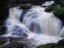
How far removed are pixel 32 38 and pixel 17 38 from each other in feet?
2.73

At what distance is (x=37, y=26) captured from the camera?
1259 centimetres

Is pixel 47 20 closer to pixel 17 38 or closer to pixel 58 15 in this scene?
pixel 58 15

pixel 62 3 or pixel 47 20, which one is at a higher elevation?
pixel 62 3

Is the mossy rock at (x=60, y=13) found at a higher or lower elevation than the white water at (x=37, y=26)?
higher

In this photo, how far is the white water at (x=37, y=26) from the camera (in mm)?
11887

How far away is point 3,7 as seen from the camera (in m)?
13.4

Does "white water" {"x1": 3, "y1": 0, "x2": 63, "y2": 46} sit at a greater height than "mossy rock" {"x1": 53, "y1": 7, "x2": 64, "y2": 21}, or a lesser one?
lesser

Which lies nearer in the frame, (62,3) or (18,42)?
(18,42)

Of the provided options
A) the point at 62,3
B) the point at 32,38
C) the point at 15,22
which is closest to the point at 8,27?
the point at 15,22

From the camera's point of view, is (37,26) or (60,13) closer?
(60,13)

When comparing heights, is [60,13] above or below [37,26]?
above

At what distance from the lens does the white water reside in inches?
468

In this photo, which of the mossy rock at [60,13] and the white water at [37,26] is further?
the mossy rock at [60,13]

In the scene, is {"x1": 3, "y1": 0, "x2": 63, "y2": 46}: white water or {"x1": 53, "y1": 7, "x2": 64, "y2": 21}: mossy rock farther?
{"x1": 53, "y1": 7, "x2": 64, "y2": 21}: mossy rock
